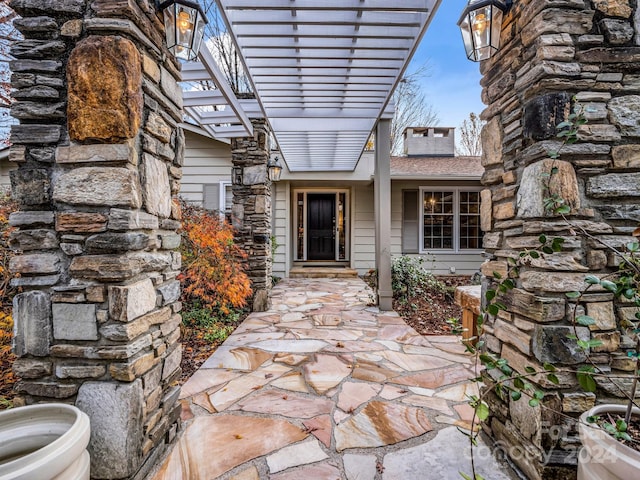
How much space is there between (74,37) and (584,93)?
2.26 m

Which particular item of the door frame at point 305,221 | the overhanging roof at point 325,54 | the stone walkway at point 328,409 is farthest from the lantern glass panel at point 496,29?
the door frame at point 305,221

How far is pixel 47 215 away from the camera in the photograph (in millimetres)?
1381

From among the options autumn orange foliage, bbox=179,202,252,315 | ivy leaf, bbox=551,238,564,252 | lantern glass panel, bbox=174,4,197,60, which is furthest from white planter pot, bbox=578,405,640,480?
autumn orange foliage, bbox=179,202,252,315

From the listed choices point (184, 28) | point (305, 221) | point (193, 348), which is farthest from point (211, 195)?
point (184, 28)

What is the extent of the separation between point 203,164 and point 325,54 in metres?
4.84

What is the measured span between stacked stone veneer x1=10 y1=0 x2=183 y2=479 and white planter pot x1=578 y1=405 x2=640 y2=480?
5.61 feet

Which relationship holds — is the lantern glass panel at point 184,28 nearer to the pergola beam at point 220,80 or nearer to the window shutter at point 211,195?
the pergola beam at point 220,80

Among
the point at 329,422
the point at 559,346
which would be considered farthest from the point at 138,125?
the point at 559,346

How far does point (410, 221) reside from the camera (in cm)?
799

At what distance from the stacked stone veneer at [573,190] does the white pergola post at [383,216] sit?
122 inches

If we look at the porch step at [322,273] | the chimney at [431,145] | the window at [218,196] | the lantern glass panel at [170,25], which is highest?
the chimney at [431,145]

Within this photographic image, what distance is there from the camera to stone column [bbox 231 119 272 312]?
5.01 meters

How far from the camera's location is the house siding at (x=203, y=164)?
7008 millimetres

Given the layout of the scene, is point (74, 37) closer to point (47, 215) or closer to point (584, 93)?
point (47, 215)
